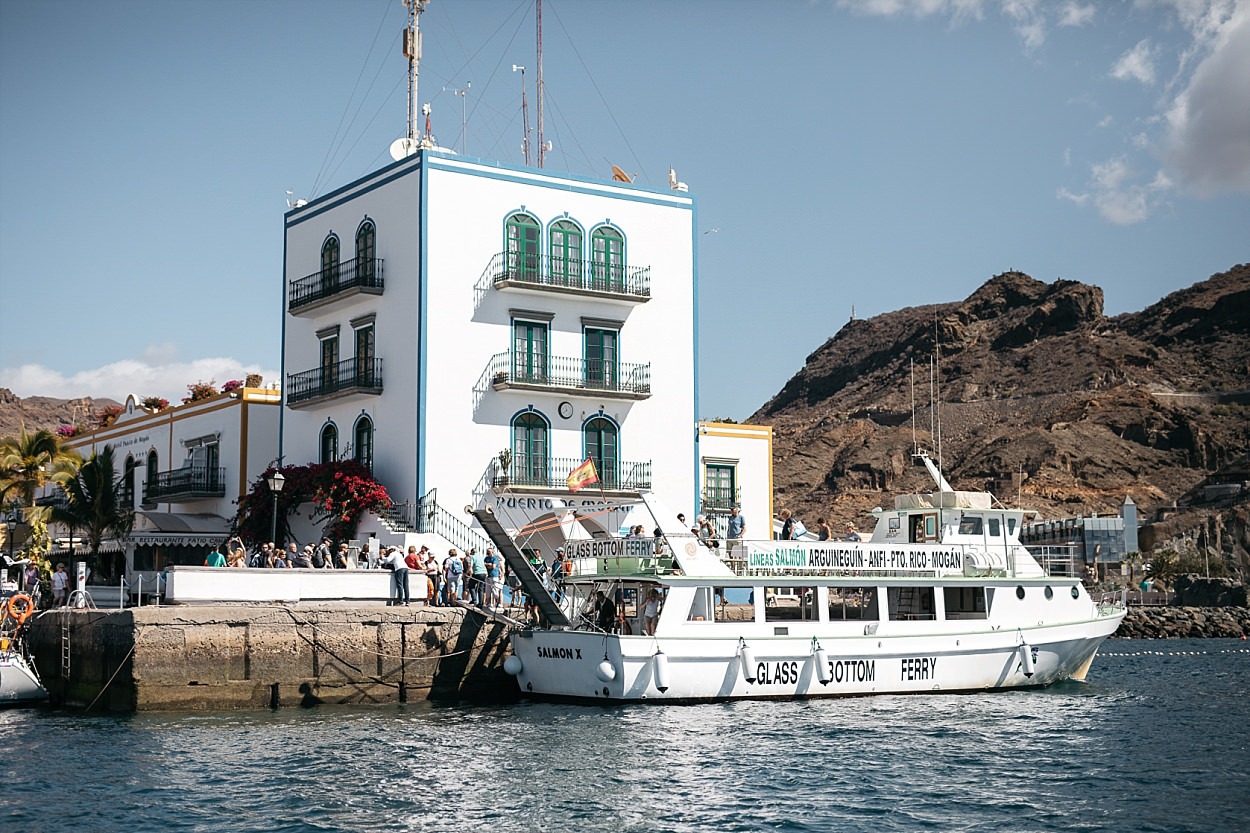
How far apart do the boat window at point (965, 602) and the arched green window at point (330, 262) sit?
59.7 feet

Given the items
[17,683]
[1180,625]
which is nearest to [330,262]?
[17,683]

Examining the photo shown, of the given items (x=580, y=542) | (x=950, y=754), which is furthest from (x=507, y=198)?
(x=950, y=754)

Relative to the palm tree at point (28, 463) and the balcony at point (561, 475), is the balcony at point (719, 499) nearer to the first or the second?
the balcony at point (561, 475)

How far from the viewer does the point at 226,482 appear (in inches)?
1671

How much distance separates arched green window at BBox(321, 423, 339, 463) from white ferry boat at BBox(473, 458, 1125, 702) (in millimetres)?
10787

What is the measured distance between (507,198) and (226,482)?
1258cm

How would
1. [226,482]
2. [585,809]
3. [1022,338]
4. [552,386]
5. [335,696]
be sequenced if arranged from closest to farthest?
[585,809] → [335,696] → [552,386] → [226,482] → [1022,338]

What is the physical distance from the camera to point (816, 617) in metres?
28.5

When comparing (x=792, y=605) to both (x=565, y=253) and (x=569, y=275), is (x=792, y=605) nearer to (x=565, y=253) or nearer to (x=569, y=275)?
(x=569, y=275)

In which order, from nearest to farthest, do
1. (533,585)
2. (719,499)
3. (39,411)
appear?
1. (533,585)
2. (719,499)
3. (39,411)

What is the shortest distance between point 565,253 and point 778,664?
46.8 ft

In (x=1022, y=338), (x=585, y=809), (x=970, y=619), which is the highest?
(x=1022, y=338)

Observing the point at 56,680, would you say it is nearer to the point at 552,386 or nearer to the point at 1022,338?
the point at 552,386

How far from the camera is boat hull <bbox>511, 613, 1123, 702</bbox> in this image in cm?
2636
